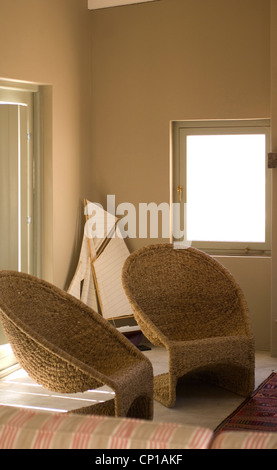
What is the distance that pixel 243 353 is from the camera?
13.7ft

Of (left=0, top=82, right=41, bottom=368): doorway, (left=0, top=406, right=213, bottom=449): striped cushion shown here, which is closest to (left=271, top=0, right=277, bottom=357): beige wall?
(left=0, top=82, right=41, bottom=368): doorway

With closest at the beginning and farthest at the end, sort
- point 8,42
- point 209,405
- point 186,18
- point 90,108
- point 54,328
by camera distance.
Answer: point 54,328, point 209,405, point 8,42, point 186,18, point 90,108

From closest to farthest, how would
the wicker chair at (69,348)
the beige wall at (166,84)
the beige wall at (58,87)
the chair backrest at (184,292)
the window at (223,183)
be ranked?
the wicker chair at (69,348) → the chair backrest at (184,292) → the beige wall at (58,87) → the beige wall at (166,84) → the window at (223,183)

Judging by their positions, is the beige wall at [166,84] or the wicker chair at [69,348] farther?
the beige wall at [166,84]

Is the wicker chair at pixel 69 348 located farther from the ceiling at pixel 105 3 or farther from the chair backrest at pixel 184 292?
the ceiling at pixel 105 3

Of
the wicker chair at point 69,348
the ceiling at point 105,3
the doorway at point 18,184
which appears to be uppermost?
the ceiling at point 105,3

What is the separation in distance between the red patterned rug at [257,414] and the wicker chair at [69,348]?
0.51 metres

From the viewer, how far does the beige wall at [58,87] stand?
493cm

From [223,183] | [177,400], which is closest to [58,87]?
[223,183]

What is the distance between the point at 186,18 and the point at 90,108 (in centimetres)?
111

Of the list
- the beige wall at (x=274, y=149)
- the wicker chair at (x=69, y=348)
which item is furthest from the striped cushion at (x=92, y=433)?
the beige wall at (x=274, y=149)
